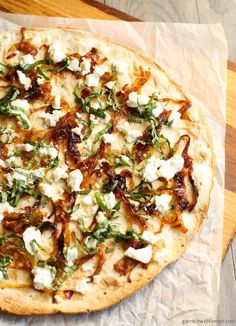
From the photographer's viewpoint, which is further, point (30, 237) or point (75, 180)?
point (75, 180)

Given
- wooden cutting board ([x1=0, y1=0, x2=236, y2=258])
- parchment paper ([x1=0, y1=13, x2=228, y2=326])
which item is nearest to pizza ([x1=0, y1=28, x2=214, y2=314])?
parchment paper ([x1=0, y1=13, x2=228, y2=326])

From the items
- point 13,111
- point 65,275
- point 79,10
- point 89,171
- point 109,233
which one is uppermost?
→ point 79,10

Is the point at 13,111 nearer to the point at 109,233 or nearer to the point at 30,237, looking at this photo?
the point at 30,237

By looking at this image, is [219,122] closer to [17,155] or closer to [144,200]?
[144,200]

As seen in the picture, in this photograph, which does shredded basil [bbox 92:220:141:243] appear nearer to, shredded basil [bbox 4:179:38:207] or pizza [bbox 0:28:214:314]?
pizza [bbox 0:28:214:314]

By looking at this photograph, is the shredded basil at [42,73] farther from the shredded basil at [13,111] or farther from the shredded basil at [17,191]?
the shredded basil at [17,191]

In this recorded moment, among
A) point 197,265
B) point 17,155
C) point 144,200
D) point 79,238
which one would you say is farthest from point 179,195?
point 17,155

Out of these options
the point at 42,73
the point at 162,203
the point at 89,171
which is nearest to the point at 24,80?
the point at 42,73
